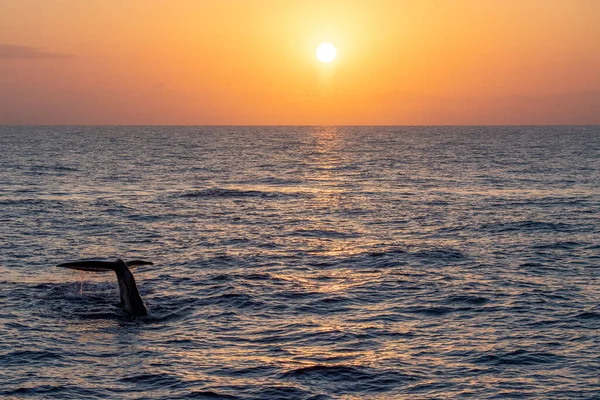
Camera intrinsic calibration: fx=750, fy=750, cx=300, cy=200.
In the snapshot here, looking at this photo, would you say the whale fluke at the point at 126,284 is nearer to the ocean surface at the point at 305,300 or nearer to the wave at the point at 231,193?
the ocean surface at the point at 305,300

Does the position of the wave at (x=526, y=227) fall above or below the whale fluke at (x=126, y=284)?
below

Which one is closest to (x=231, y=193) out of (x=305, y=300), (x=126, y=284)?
(x=305, y=300)

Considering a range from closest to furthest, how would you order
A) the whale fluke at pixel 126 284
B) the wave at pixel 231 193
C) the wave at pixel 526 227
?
the whale fluke at pixel 126 284
the wave at pixel 526 227
the wave at pixel 231 193

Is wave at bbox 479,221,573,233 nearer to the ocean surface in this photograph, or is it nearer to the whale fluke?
the ocean surface

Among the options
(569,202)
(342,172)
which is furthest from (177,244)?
(342,172)

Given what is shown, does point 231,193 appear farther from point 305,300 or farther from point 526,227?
point 305,300

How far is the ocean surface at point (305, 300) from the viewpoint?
1950cm

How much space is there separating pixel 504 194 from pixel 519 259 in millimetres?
30736

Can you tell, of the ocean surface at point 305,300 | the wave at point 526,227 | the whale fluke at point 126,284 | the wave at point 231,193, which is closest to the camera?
the ocean surface at point 305,300

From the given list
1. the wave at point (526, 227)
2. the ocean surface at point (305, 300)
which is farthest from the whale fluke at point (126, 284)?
the wave at point (526, 227)

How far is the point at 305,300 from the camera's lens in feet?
90.8

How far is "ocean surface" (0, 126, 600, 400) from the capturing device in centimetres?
1950

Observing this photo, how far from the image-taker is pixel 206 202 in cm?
5969

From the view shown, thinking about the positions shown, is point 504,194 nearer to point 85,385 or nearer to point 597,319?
point 597,319
